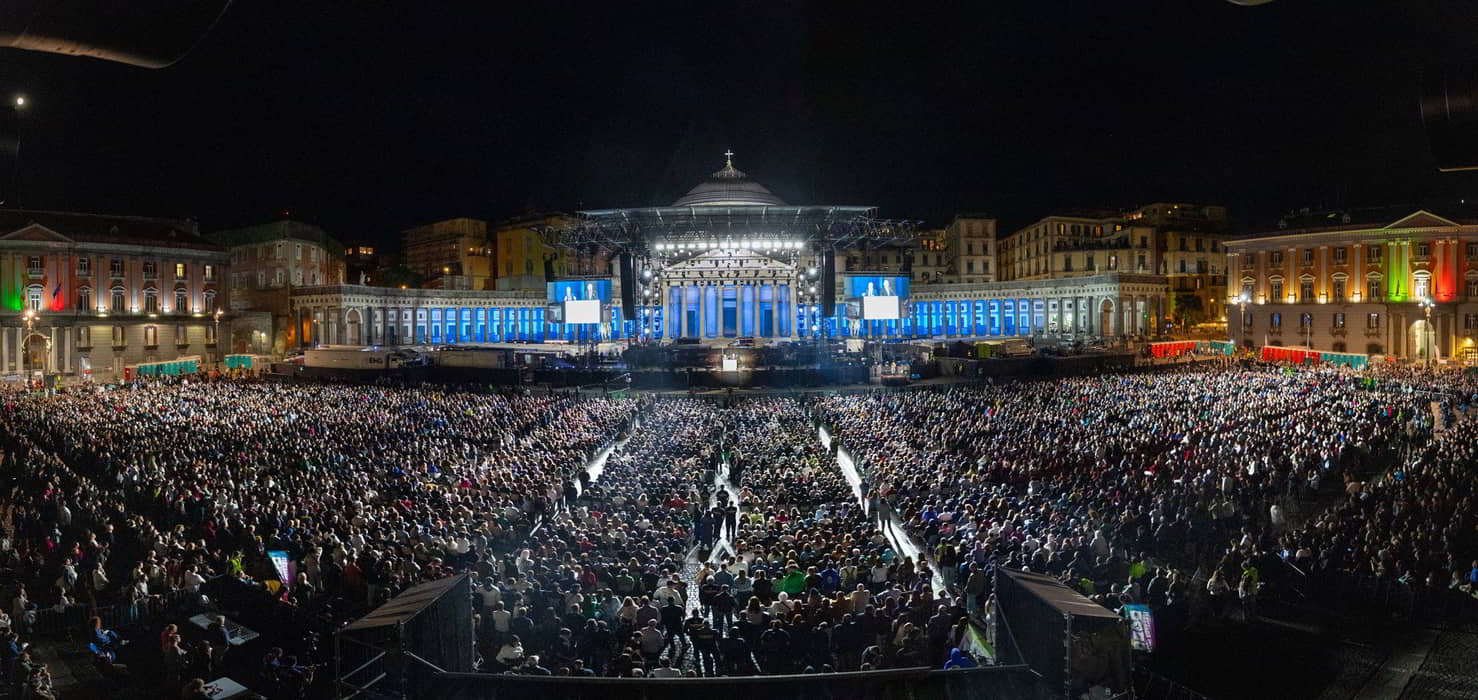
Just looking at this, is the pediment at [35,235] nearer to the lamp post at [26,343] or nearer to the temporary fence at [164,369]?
the lamp post at [26,343]

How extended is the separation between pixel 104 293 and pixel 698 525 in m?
58.7

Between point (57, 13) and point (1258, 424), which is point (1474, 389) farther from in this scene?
point (57, 13)

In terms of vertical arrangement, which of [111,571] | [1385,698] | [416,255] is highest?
[416,255]

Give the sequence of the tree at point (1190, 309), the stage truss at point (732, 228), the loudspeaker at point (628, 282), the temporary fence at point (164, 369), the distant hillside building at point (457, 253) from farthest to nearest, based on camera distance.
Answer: the distant hillside building at point (457, 253)
the tree at point (1190, 309)
the loudspeaker at point (628, 282)
the stage truss at point (732, 228)
the temporary fence at point (164, 369)

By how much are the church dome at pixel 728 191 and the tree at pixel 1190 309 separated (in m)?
36.2

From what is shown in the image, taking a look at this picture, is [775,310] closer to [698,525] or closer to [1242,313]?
[1242,313]

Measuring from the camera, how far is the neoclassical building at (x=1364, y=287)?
52.5m

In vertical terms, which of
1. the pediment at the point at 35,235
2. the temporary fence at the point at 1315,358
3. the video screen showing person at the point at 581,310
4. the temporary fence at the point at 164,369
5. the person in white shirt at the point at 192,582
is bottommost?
the person in white shirt at the point at 192,582

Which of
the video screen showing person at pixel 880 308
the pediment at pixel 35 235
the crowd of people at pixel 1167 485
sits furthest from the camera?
the video screen showing person at pixel 880 308

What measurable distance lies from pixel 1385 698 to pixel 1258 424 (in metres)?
14.9

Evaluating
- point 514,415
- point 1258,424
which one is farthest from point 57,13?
point 514,415

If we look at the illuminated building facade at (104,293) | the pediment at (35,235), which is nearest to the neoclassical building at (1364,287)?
the illuminated building facade at (104,293)

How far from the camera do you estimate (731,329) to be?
6862 cm

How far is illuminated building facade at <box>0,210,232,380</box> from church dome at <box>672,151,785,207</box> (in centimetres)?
3508
